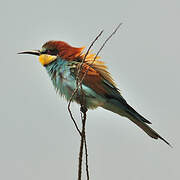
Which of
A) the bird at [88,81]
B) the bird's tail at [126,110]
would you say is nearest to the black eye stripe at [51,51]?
the bird at [88,81]

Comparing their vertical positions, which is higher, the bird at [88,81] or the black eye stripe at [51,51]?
the black eye stripe at [51,51]

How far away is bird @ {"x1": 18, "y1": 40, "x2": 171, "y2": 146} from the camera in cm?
224

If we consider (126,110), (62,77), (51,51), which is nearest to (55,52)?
(51,51)

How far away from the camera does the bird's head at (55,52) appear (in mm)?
2277

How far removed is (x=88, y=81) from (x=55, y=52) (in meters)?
0.24

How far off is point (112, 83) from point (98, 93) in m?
0.09

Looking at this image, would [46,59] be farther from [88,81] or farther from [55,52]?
[88,81]

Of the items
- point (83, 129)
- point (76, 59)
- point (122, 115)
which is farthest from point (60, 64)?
point (83, 129)

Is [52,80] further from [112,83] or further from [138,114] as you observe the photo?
[138,114]

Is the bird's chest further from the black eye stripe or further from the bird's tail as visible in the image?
the bird's tail

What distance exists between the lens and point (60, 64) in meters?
2.29

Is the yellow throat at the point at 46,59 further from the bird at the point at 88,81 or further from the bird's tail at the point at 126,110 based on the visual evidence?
the bird's tail at the point at 126,110

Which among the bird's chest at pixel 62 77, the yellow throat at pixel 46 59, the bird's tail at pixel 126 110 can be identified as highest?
the yellow throat at pixel 46 59

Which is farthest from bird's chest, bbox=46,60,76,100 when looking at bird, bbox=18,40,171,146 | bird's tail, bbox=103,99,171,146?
bird's tail, bbox=103,99,171,146
